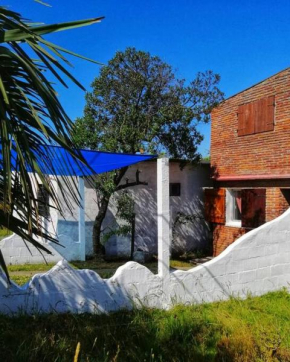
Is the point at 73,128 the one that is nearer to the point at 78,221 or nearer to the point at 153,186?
the point at 78,221

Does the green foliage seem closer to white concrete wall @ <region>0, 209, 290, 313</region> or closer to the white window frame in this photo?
the white window frame

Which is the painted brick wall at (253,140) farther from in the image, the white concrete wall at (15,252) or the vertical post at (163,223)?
the white concrete wall at (15,252)

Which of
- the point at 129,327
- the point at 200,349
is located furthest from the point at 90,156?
the point at 200,349

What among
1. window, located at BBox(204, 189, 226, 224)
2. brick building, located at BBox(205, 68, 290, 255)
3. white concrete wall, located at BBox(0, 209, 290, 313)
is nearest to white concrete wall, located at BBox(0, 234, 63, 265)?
white concrete wall, located at BBox(0, 209, 290, 313)

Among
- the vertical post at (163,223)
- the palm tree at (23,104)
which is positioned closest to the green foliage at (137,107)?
the vertical post at (163,223)

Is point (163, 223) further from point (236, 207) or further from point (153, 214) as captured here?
point (236, 207)

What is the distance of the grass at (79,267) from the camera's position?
24.7ft

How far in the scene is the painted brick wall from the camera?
913cm

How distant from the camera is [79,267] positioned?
8.66 m

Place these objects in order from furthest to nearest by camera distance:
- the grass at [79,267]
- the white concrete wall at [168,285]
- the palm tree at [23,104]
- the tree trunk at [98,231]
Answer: the tree trunk at [98,231] < the grass at [79,267] < the white concrete wall at [168,285] < the palm tree at [23,104]

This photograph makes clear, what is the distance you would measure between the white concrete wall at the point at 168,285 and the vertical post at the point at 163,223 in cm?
15

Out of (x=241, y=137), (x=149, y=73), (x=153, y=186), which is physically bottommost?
(x=153, y=186)

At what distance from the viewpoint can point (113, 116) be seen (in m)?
9.84

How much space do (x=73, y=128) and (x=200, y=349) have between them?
9.42 feet
